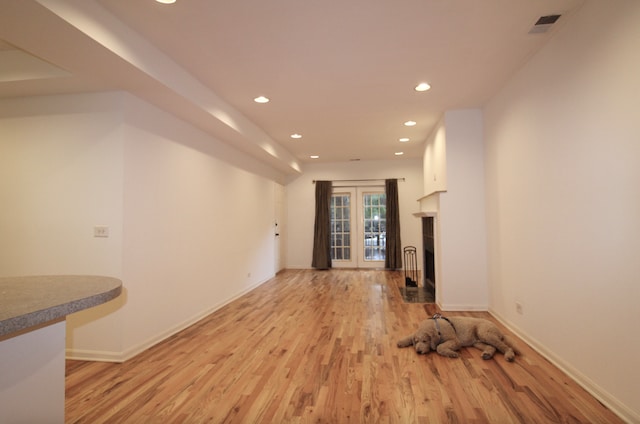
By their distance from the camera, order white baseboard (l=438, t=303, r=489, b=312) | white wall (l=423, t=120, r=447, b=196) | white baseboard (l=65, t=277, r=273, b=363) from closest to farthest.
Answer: white baseboard (l=65, t=277, r=273, b=363) < white baseboard (l=438, t=303, r=489, b=312) < white wall (l=423, t=120, r=447, b=196)

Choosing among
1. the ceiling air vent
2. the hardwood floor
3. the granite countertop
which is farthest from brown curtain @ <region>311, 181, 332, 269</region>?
the granite countertop

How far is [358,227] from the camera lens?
25.7ft

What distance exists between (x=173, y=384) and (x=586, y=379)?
112 inches

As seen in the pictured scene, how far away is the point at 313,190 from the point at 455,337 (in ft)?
17.8

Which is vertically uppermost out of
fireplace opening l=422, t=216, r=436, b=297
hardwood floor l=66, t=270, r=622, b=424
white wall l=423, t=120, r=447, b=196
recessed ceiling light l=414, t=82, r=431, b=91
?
recessed ceiling light l=414, t=82, r=431, b=91

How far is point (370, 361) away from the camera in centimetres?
270

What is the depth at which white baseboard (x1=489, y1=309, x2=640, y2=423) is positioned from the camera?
1.86 meters

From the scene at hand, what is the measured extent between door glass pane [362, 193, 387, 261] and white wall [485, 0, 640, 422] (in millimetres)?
4443

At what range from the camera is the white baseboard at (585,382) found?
1.86 metres

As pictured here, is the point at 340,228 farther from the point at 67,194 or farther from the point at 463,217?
the point at 67,194

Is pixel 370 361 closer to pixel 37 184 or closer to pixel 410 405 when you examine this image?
pixel 410 405

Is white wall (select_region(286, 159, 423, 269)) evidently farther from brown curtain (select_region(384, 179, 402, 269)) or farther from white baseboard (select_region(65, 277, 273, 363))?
white baseboard (select_region(65, 277, 273, 363))

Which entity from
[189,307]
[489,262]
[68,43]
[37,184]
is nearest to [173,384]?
[189,307]

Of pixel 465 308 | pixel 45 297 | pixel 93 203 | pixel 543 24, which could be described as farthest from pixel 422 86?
pixel 45 297
